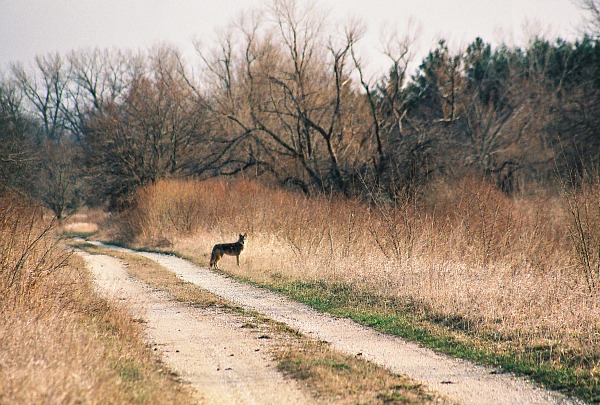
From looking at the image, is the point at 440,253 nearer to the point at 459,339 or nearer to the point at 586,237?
the point at 586,237

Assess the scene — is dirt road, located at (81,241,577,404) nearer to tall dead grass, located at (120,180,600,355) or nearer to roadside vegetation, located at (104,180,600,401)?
roadside vegetation, located at (104,180,600,401)

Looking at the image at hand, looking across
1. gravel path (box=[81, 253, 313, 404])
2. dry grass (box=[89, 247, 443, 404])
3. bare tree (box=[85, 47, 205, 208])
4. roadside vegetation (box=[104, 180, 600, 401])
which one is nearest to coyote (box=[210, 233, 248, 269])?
roadside vegetation (box=[104, 180, 600, 401])

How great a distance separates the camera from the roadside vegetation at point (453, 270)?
824cm

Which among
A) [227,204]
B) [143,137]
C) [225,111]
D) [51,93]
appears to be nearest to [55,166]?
[143,137]

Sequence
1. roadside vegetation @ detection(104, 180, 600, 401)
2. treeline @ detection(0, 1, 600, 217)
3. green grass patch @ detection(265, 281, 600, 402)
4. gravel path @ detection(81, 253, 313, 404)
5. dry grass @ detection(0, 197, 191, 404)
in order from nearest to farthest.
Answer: dry grass @ detection(0, 197, 191, 404) → gravel path @ detection(81, 253, 313, 404) → green grass patch @ detection(265, 281, 600, 402) → roadside vegetation @ detection(104, 180, 600, 401) → treeline @ detection(0, 1, 600, 217)

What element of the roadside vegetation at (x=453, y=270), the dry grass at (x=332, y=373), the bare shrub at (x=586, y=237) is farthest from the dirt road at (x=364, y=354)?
the bare shrub at (x=586, y=237)

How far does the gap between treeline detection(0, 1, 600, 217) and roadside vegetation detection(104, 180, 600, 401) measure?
6675 millimetres

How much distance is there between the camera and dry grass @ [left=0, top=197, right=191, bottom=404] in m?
5.19

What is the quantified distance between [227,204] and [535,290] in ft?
62.3

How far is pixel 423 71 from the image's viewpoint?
174 ft

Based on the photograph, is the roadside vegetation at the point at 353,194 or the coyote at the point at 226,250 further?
the coyote at the point at 226,250

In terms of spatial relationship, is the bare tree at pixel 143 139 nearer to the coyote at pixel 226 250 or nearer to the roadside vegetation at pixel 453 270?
the roadside vegetation at pixel 453 270

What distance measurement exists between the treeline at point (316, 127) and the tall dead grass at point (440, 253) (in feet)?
19.6

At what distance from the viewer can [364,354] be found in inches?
320
